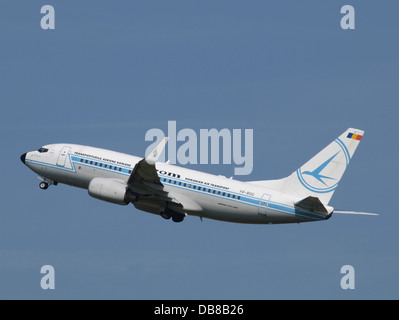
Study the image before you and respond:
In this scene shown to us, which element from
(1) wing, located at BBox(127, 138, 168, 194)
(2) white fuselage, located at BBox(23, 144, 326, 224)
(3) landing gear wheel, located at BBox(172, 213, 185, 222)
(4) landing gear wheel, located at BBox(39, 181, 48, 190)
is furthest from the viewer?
(4) landing gear wheel, located at BBox(39, 181, 48, 190)

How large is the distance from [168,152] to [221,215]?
878 cm

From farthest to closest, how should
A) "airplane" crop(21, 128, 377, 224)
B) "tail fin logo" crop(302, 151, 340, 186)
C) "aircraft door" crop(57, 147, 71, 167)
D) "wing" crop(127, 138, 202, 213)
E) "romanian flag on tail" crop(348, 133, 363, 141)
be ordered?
1. "aircraft door" crop(57, 147, 71, 167)
2. "wing" crop(127, 138, 202, 213)
3. "tail fin logo" crop(302, 151, 340, 186)
4. "romanian flag on tail" crop(348, 133, 363, 141)
5. "airplane" crop(21, 128, 377, 224)

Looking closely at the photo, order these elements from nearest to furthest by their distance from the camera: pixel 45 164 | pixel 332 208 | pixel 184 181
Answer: pixel 332 208
pixel 184 181
pixel 45 164

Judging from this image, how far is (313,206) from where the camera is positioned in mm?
74625

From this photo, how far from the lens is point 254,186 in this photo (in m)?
78.3

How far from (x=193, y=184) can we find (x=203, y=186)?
0.90 m

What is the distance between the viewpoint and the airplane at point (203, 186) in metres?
76.3

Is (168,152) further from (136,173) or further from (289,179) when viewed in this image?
(289,179)

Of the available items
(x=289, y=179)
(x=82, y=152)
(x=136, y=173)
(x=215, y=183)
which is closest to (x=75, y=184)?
(x=82, y=152)

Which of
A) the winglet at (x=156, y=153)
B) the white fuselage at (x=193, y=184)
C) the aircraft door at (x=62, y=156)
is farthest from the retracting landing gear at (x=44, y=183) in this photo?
the winglet at (x=156, y=153)

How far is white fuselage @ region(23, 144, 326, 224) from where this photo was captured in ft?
251

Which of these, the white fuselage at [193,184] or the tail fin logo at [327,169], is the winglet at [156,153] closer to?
the white fuselage at [193,184]

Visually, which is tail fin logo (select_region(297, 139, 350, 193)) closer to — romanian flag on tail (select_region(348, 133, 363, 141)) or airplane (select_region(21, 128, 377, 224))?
airplane (select_region(21, 128, 377, 224))

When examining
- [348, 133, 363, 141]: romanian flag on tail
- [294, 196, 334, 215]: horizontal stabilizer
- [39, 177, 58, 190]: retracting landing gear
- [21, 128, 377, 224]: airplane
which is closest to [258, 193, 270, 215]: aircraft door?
[21, 128, 377, 224]: airplane
